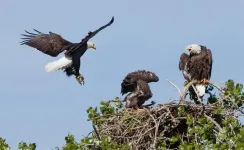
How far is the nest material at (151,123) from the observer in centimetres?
1177

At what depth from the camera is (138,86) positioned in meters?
13.6

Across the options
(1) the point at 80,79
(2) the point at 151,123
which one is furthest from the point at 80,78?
(2) the point at 151,123

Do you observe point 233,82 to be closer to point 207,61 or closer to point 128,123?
point 128,123

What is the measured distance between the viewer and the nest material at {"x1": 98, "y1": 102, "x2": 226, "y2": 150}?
11.8 m

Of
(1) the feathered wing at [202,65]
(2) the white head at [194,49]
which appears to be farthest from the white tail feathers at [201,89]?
(2) the white head at [194,49]

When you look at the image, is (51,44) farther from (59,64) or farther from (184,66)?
(184,66)

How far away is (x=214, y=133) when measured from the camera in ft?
36.3

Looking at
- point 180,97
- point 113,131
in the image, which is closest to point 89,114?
point 113,131

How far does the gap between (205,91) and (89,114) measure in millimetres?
1984

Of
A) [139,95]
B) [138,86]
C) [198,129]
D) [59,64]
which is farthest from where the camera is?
[59,64]

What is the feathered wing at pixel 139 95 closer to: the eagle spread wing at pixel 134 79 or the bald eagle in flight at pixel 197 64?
the eagle spread wing at pixel 134 79

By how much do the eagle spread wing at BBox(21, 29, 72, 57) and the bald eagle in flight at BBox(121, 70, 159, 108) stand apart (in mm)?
2100

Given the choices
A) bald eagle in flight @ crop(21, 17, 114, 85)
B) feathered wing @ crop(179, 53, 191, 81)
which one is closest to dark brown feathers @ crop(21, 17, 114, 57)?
bald eagle in flight @ crop(21, 17, 114, 85)

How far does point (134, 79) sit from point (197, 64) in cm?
134
